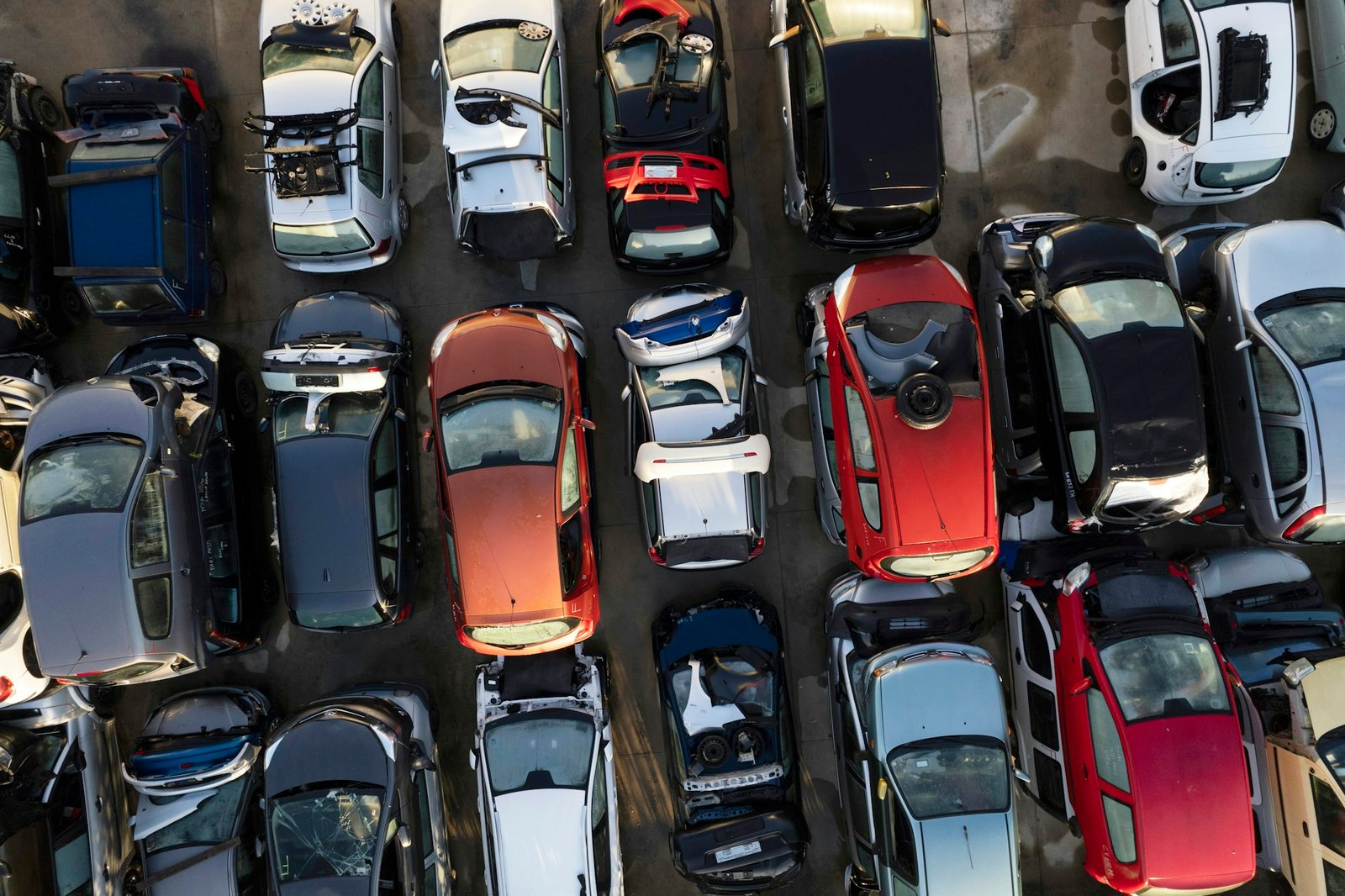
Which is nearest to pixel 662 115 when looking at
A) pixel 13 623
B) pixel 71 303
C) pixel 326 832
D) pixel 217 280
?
pixel 217 280

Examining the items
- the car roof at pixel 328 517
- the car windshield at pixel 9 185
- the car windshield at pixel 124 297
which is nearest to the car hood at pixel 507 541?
the car roof at pixel 328 517

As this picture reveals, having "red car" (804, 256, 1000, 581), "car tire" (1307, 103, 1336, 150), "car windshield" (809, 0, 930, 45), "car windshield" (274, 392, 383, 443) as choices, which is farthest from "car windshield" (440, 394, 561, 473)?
"car tire" (1307, 103, 1336, 150)

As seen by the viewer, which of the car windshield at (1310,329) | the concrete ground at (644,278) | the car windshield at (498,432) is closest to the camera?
the car windshield at (498,432)

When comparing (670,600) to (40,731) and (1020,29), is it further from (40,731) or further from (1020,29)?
(1020,29)

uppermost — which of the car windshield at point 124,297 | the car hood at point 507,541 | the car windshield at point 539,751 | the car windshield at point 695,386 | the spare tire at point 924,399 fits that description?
the car windshield at point 124,297

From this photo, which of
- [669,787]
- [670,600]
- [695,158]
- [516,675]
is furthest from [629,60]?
[669,787]

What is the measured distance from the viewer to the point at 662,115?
648 cm

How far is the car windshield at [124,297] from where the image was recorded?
6500mm

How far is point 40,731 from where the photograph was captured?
6.36 meters

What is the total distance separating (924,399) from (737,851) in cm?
404

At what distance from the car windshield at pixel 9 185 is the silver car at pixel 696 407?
559cm

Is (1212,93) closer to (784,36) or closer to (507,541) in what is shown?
(784,36)

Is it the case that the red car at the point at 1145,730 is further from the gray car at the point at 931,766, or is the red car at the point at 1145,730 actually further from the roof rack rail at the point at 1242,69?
the roof rack rail at the point at 1242,69

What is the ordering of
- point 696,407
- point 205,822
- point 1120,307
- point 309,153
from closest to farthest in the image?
point 1120,307, point 205,822, point 696,407, point 309,153
